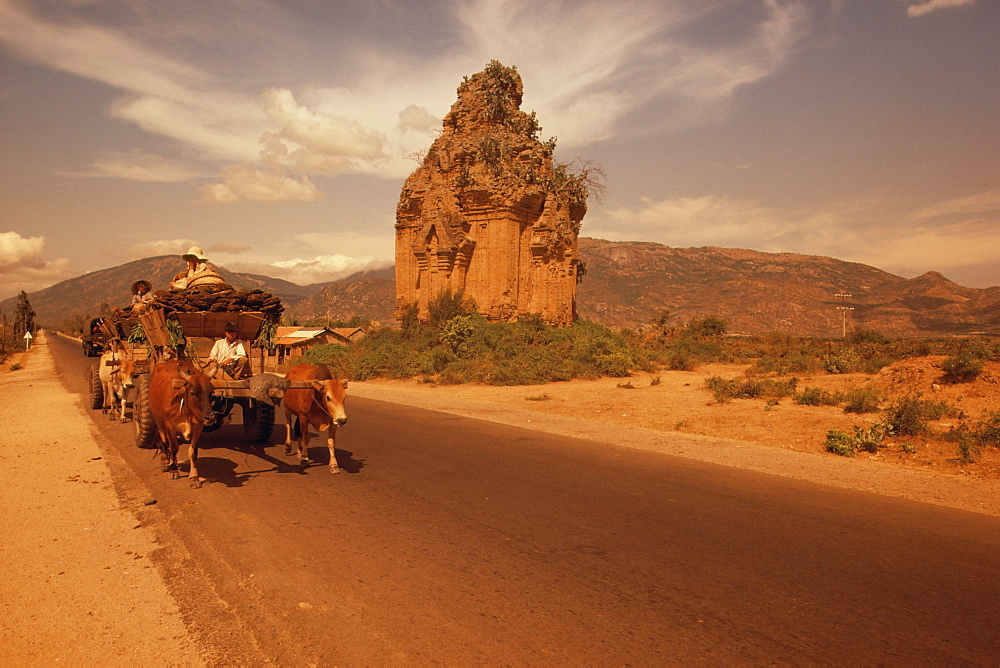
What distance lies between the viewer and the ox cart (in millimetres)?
8211

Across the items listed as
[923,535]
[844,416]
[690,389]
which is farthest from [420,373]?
[923,535]

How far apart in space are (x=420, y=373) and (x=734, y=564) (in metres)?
20.3

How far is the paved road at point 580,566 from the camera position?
140 inches

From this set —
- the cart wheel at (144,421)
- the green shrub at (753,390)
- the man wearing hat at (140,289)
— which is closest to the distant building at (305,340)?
the man wearing hat at (140,289)

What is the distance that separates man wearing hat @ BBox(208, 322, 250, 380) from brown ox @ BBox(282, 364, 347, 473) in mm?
834

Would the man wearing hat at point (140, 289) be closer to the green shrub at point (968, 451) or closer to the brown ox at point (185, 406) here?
the brown ox at point (185, 406)

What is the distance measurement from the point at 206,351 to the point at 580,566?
7.34 m

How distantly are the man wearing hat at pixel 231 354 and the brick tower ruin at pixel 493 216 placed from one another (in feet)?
62.2

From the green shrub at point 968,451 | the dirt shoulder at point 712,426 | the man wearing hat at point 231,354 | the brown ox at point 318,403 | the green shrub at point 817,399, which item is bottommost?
the dirt shoulder at point 712,426

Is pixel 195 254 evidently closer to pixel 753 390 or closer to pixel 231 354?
pixel 231 354

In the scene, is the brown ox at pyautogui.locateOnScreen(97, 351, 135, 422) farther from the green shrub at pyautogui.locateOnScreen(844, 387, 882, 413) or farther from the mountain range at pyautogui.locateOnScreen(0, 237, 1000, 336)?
the mountain range at pyautogui.locateOnScreen(0, 237, 1000, 336)

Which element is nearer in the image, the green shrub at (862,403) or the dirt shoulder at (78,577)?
the dirt shoulder at (78,577)

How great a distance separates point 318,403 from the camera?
7.80 metres

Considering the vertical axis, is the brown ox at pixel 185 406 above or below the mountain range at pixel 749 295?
below
